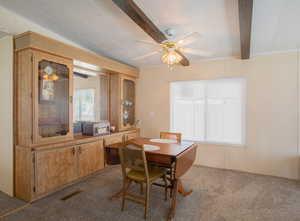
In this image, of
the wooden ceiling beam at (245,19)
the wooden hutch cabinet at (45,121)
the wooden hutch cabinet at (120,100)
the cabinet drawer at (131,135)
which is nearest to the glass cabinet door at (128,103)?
the wooden hutch cabinet at (120,100)

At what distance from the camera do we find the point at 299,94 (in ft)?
10.2

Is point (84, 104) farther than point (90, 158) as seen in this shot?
Yes

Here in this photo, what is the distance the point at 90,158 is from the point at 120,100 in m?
1.44

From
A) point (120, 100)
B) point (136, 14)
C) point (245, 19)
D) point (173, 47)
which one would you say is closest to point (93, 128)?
point (120, 100)

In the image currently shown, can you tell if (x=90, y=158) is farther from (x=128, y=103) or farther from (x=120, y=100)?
(x=128, y=103)

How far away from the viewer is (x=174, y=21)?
2291mm

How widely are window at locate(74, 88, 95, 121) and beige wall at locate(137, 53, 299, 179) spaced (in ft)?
7.31

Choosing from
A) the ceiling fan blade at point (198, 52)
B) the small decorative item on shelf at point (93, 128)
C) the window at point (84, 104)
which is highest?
the ceiling fan blade at point (198, 52)

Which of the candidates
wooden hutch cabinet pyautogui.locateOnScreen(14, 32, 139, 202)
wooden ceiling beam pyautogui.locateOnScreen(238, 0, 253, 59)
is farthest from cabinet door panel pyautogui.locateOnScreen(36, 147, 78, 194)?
wooden ceiling beam pyautogui.locateOnScreen(238, 0, 253, 59)

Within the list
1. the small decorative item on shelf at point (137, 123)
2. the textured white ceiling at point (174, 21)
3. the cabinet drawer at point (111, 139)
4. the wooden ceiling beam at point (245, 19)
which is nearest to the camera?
the wooden ceiling beam at point (245, 19)

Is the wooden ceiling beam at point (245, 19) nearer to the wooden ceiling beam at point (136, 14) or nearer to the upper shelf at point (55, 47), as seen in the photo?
the wooden ceiling beam at point (136, 14)

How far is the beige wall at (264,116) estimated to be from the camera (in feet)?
10.4

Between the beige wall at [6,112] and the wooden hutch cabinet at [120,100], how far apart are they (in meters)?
1.90

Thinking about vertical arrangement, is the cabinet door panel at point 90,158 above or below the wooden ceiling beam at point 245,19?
below
